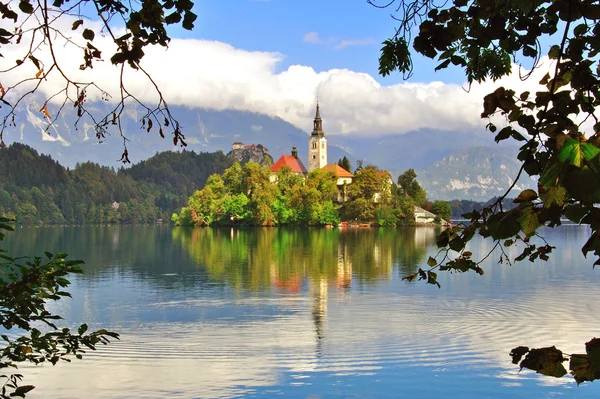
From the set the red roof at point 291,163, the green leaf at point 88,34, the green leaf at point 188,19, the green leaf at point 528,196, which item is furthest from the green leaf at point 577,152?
the red roof at point 291,163

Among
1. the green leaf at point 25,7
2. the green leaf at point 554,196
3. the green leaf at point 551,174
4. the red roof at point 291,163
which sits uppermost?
the red roof at point 291,163

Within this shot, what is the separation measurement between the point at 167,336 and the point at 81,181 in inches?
6087

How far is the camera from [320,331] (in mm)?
16938

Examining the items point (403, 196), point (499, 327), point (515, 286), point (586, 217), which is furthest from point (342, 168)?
point (586, 217)

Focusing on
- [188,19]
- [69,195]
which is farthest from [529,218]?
[69,195]

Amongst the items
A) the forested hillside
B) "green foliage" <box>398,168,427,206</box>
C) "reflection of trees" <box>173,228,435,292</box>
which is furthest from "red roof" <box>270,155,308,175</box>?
"reflection of trees" <box>173,228,435,292</box>

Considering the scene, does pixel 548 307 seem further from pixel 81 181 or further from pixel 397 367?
pixel 81 181

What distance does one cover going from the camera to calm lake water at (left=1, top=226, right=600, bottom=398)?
12.4 meters

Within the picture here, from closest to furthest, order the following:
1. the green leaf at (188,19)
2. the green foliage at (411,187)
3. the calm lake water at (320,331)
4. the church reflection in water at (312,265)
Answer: the green leaf at (188,19) → the calm lake water at (320,331) → the church reflection in water at (312,265) → the green foliage at (411,187)

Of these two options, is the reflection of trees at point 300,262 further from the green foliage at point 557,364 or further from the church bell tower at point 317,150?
the church bell tower at point 317,150

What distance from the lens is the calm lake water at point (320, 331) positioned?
12391mm

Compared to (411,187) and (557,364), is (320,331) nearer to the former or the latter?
(557,364)

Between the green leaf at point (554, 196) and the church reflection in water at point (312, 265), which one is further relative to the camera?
the church reflection in water at point (312, 265)

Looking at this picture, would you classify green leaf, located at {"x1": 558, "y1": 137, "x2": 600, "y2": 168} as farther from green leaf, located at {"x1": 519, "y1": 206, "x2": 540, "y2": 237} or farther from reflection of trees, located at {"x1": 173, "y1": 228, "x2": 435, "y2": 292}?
reflection of trees, located at {"x1": 173, "y1": 228, "x2": 435, "y2": 292}
